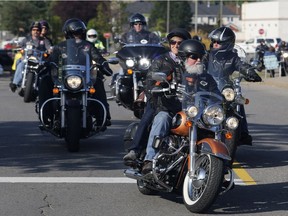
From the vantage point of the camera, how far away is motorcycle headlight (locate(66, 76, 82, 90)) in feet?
39.1

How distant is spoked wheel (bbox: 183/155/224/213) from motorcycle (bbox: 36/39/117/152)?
3.94 meters

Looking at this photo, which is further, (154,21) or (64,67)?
(154,21)

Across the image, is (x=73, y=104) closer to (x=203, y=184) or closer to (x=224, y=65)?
(x=224, y=65)

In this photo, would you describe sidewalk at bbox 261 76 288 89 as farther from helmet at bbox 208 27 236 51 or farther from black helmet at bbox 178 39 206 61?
black helmet at bbox 178 39 206 61

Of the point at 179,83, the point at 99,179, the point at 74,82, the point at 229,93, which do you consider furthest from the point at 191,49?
the point at 74,82

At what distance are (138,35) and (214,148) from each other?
9748 millimetres

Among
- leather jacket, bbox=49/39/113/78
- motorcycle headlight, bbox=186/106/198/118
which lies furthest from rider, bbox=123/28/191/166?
leather jacket, bbox=49/39/113/78

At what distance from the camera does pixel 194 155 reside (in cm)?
792

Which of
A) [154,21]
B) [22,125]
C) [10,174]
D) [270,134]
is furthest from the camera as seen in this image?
[154,21]

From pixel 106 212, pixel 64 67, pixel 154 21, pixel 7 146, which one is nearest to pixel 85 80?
pixel 64 67

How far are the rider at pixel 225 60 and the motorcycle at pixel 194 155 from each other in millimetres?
2872

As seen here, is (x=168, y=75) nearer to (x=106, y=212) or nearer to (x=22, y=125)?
(x=106, y=212)

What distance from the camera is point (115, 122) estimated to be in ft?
52.5

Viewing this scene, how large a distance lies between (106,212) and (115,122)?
25.9ft
